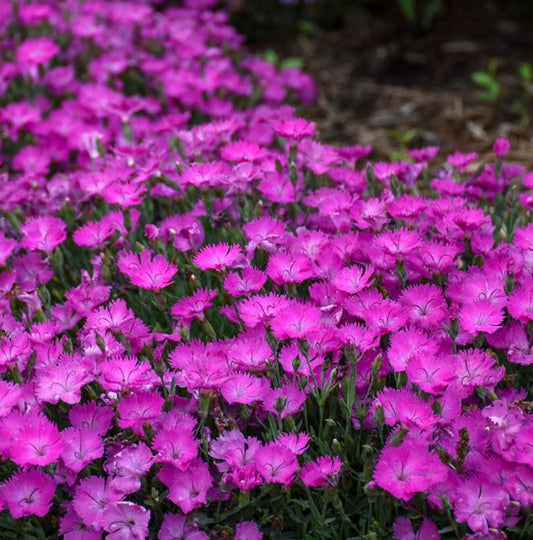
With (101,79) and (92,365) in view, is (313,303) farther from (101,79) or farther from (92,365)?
(101,79)

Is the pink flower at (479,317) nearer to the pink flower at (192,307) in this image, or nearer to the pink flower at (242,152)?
the pink flower at (192,307)

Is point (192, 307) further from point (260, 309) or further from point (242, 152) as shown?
point (242, 152)

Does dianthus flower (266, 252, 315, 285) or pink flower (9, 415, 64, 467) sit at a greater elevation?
dianthus flower (266, 252, 315, 285)

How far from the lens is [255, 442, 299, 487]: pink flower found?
1.53 meters

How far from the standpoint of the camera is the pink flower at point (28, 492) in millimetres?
1539

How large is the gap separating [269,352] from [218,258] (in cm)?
33

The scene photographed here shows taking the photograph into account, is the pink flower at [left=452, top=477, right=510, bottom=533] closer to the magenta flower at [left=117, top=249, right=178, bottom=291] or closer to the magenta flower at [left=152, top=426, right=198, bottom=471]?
the magenta flower at [left=152, top=426, right=198, bottom=471]

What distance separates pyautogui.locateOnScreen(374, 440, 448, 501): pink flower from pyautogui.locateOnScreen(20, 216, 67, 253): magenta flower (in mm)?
1086

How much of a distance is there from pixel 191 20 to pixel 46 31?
687 mm

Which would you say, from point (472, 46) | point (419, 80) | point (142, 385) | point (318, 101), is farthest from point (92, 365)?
point (472, 46)

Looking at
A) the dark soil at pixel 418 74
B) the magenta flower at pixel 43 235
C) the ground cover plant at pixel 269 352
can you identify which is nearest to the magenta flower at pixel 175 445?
the ground cover plant at pixel 269 352

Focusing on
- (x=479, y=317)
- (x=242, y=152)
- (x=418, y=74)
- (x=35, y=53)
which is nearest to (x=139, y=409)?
(x=479, y=317)

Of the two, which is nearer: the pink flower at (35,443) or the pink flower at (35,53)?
the pink flower at (35,443)

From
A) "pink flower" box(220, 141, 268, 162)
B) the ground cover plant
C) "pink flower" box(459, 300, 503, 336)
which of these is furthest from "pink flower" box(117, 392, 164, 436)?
A: "pink flower" box(220, 141, 268, 162)
